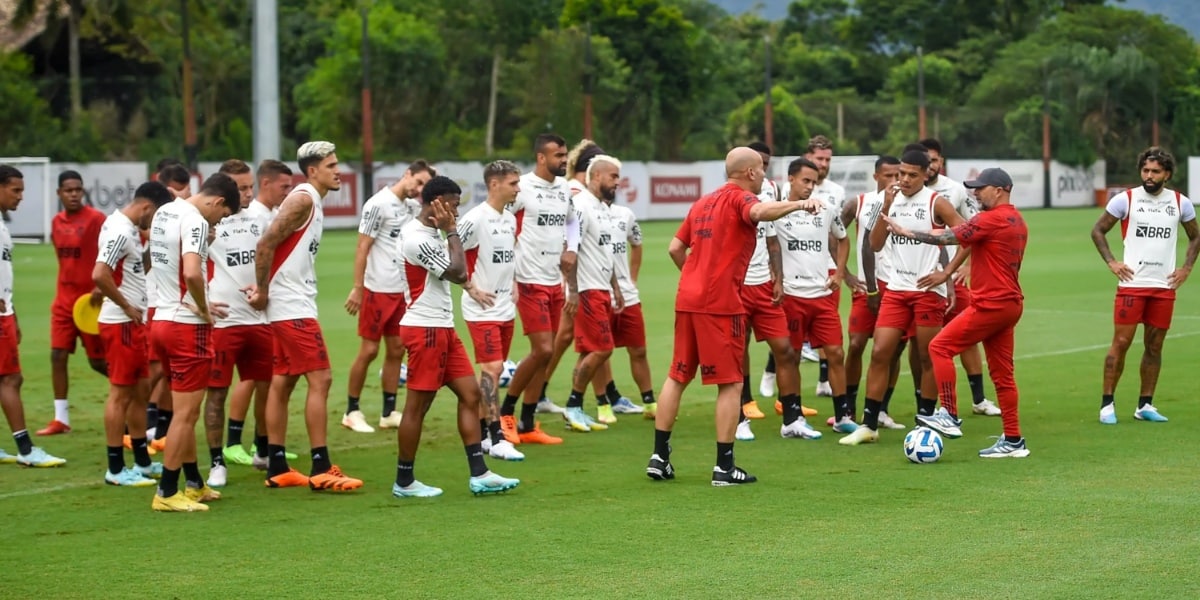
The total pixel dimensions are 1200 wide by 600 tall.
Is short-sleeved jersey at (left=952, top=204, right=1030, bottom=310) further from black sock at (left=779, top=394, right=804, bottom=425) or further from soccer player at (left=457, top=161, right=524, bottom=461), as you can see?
soccer player at (left=457, top=161, right=524, bottom=461)

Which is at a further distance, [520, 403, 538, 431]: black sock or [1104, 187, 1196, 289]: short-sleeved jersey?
[1104, 187, 1196, 289]: short-sleeved jersey

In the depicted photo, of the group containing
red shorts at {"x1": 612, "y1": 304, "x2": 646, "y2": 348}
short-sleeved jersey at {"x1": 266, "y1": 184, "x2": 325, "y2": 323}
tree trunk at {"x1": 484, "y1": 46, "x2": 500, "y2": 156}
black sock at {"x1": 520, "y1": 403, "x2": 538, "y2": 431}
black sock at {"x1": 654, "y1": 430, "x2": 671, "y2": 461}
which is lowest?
black sock at {"x1": 520, "y1": 403, "x2": 538, "y2": 431}

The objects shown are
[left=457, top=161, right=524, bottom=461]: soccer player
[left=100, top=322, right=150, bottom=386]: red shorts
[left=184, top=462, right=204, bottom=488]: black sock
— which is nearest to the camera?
[left=184, top=462, right=204, bottom=488]: black sock

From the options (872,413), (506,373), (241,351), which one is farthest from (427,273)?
(506,373)

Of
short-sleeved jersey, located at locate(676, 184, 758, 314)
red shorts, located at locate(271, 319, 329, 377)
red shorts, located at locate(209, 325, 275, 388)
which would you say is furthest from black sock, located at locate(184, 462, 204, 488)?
short-sleeved jersey, located at locate(676, 184, 758, 314)

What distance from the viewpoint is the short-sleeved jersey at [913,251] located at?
12211mm

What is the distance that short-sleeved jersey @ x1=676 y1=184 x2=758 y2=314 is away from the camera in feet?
32.8

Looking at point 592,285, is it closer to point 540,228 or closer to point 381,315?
point 540,228

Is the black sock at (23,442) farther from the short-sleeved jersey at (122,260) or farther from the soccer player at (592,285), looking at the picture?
the soccer player at (592,285)

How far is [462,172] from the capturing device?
5303 centimetres

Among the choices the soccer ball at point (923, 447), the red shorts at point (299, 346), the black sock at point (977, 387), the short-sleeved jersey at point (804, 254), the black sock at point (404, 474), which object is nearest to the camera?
the black sock at point (404, 474)

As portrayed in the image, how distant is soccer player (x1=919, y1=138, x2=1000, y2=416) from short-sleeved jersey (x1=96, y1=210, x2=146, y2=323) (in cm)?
610

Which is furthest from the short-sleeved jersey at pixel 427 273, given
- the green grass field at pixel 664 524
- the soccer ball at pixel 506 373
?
the soccer ball at pixel 506 373

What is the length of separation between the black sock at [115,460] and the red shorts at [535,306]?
3.29 meters
